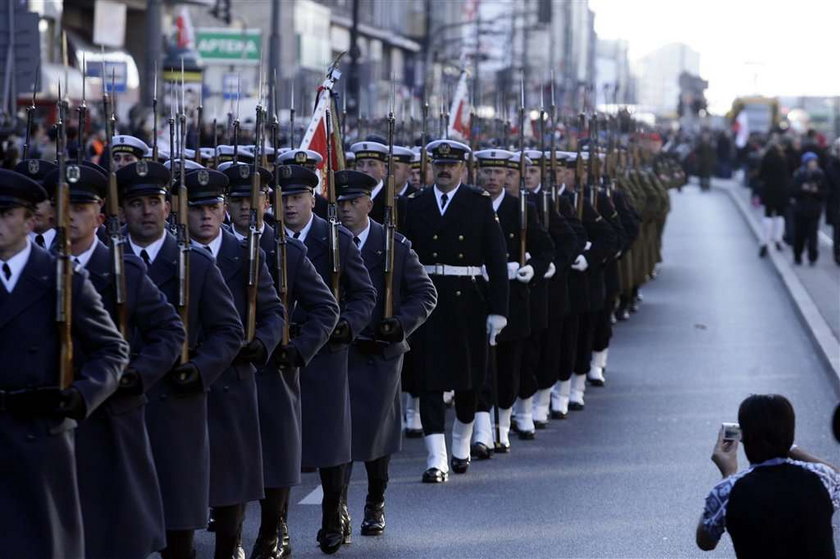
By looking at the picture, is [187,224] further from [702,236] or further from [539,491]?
[702,236]

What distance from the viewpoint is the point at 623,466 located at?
12.3m

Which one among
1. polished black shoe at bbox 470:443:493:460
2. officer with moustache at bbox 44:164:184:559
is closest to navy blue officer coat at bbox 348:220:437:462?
polished black shoe at bbox 470:443:493:460

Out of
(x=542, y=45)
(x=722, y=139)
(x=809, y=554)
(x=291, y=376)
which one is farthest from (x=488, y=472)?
(x=542, y=45)

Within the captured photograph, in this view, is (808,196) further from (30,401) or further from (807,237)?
(30,401)

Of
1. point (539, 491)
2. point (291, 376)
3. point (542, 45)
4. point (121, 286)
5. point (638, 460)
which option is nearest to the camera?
point (121, 286)

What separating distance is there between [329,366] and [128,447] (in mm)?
2382

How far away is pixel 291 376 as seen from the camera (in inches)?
340

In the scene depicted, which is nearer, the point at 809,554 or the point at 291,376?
the point at 809,554

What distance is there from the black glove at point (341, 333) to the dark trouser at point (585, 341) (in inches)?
242

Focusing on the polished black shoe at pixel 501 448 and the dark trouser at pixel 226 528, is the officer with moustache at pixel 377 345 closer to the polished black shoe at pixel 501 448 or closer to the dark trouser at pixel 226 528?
the dark trouser at pixel 226 528

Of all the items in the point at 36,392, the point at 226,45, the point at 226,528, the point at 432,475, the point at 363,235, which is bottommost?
the point at 432,475

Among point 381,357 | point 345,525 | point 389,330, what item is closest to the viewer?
point 345,525

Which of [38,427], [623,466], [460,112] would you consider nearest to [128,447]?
[38,427]

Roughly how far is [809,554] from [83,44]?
130 ft
